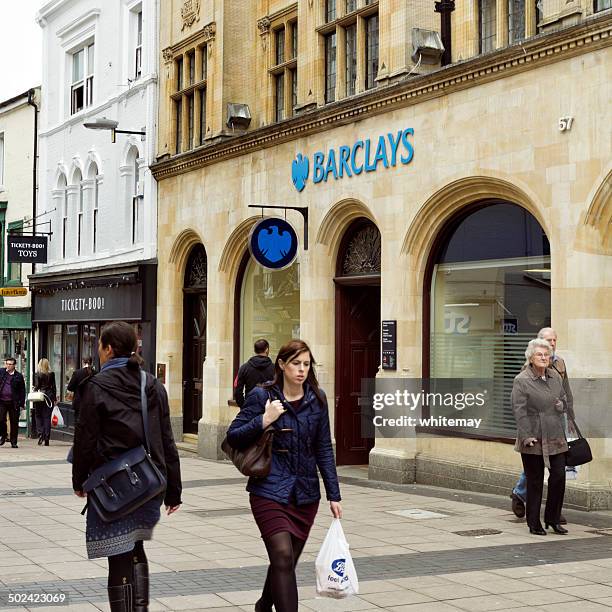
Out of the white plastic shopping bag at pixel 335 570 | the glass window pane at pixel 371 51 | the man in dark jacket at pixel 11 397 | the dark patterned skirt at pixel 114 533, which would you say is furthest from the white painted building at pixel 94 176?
the white plastic shopping bag at pixel 335 570

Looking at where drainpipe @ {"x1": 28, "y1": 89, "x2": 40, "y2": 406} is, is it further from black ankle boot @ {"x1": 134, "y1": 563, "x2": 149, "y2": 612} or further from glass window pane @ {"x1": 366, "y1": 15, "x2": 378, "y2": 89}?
black ankle boot @ {"x1": 134, "y1": 563, "x2": 149, "y2": 612}

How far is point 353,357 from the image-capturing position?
17703 millimetres

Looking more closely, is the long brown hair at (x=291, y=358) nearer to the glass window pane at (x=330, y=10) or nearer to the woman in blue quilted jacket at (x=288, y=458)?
the woman in blue quilted jacket at (x=288, y=458)

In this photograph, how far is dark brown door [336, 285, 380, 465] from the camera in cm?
1761

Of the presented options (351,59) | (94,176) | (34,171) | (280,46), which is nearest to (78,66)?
(94,176)

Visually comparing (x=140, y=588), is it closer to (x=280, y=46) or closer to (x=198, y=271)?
(x=280, y=46)

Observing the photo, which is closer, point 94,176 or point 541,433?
point 541,433

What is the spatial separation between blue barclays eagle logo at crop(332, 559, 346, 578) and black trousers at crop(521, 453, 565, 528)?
486 centimetres

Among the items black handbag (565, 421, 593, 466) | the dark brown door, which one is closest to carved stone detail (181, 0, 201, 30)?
the dark brown door

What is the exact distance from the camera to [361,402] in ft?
57.7

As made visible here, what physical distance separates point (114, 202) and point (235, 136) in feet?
21.5

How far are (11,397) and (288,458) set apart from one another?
65.8 ft

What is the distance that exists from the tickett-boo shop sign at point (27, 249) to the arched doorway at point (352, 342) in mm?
13422

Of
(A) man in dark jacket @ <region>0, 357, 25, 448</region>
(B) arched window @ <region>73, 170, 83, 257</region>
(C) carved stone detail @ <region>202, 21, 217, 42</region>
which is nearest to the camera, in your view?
(C) carved stone detail @ <region>202, 21, 217, 42</region>
